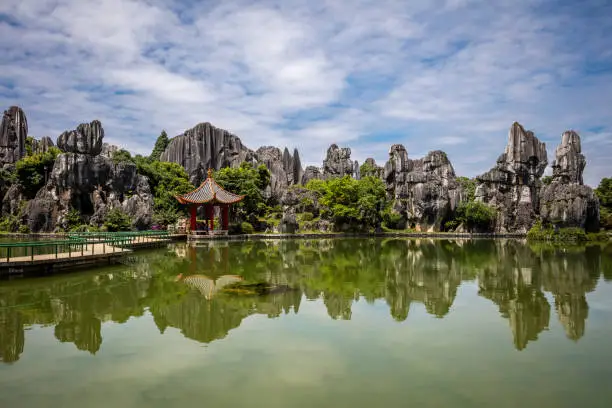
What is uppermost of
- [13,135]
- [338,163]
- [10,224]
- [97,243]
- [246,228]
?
[13,135]

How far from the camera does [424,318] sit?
848 centimetres

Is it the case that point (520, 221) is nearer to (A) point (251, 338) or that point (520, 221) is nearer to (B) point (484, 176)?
(B) point (484, 176)

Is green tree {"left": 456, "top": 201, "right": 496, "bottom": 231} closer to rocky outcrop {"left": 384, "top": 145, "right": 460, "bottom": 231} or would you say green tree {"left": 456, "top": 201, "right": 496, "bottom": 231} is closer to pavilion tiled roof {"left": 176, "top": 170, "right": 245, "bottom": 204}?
rocky outcrop {"left": 384, "top": 145, "right": 460, "bottom": 231}

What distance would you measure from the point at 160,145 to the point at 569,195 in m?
43.6

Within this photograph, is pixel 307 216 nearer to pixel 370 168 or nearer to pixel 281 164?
pixel 281 164

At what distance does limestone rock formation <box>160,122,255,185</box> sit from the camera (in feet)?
164

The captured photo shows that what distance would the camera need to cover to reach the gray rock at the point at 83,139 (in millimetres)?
32062

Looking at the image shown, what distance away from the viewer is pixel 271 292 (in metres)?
10.8

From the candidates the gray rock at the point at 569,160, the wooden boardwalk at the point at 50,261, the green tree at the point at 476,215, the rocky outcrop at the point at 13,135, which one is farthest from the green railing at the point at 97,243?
the gray rock at the point at 569,160

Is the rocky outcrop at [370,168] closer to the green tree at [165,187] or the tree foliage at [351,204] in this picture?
the tree foliage at [351,204]

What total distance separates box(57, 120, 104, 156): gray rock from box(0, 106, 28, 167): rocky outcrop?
1291cm

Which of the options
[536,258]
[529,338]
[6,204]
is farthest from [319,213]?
[529,338]

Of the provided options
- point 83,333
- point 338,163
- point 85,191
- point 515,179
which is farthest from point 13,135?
point 515,179

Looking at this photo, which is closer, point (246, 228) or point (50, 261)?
point (50, 261)
